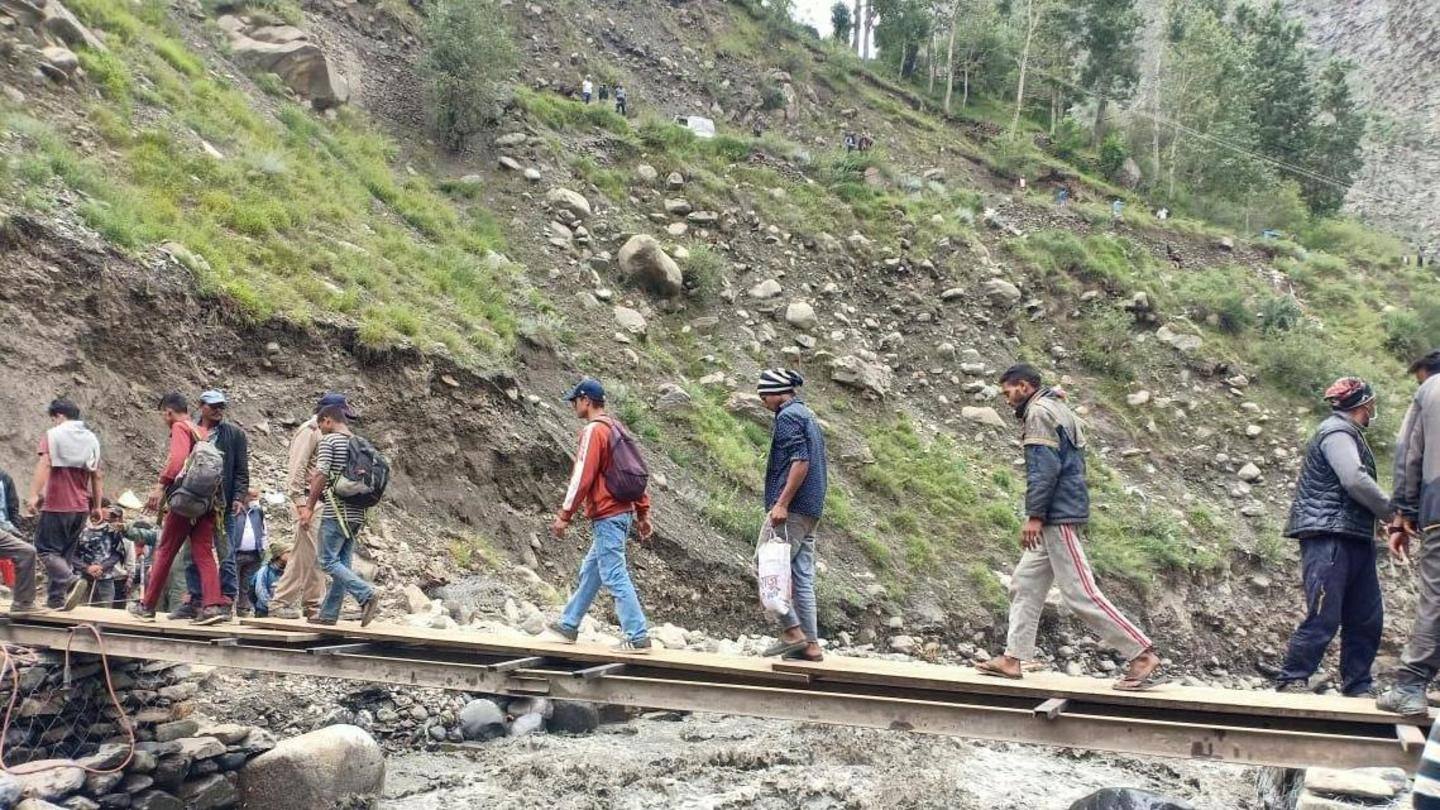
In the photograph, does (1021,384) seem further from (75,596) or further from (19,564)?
(19,564)

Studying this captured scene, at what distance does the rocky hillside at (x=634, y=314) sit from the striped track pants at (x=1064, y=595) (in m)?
6.47

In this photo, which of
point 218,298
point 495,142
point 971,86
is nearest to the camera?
point 218,298

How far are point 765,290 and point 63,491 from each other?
46.7 ft

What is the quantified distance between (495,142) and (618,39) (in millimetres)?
11008

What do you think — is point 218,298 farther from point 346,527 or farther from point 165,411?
point 346,527

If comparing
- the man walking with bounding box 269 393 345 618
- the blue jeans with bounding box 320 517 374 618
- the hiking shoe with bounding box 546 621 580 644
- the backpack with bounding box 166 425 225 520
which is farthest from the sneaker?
the backpack with bounding box 166 425 225 520

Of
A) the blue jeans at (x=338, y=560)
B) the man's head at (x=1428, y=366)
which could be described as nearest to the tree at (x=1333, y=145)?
the man's head at (x=1428, y=366)

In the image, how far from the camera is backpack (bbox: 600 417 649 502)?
21.5 ft

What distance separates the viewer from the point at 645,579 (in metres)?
13.3

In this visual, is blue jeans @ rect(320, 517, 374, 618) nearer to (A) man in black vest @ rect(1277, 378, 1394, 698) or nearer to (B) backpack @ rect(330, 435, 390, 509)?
(B) backpack @ rect(330, 435, 390, 509)

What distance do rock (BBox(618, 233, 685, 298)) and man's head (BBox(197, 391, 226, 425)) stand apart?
11.7m

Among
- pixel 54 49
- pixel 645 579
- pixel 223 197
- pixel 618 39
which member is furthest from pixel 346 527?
pixel 618 39

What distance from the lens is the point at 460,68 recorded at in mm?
21266

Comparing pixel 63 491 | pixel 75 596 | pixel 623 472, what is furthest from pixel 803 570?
pixel 63 491
